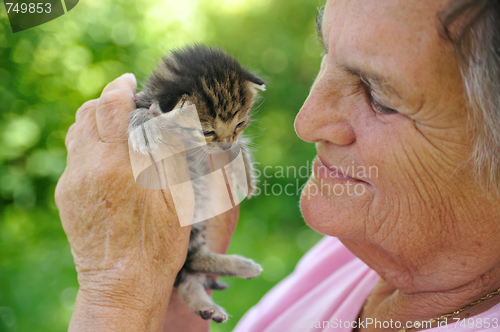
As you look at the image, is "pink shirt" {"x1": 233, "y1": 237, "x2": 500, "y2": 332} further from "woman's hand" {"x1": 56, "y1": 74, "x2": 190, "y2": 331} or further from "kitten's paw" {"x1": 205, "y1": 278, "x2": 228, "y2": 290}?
"woman's hand" {"x1": 56, "y1": 74, "x2": 190, "y2": 331}

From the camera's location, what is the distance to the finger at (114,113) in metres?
1.13

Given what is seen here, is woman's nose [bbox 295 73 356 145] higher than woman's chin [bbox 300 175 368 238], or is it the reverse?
woman's nose [bbox 295 73 356 145]

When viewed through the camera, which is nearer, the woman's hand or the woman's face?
the woman's face

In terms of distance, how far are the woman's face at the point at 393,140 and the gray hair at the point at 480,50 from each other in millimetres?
23

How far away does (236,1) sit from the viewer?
385 cm

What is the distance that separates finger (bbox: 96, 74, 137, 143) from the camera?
3.71 feet

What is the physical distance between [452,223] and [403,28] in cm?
49

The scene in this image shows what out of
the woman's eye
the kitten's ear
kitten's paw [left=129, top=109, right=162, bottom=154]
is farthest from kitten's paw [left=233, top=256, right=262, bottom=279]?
the woman's eye

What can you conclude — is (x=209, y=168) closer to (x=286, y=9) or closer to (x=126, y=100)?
(x=126, y=100)

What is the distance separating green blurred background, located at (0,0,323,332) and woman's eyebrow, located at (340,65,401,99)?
1.48 metres

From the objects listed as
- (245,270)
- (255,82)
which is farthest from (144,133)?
(245,270)

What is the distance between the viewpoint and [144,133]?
1117 mm

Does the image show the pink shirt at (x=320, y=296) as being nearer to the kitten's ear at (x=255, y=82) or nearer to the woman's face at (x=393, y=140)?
the woman's face at (x=393, y=140)

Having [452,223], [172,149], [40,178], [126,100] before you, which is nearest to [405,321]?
[452,223]
